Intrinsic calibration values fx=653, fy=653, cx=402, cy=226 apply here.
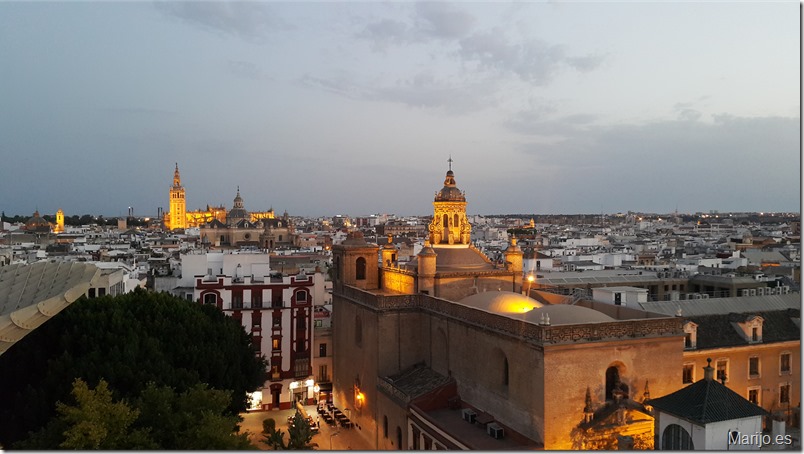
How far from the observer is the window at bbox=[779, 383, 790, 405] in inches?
1048

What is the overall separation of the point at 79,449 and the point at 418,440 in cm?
1215

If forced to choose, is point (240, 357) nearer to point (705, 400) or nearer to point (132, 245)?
point (705, 400)

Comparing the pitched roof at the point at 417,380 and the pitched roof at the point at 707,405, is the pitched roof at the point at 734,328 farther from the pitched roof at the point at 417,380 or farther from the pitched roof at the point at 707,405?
the pitched roof at the point at 417,380

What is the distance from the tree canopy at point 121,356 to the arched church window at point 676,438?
40.6 feet

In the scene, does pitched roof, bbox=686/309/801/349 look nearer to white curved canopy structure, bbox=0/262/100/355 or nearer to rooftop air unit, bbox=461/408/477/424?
rooftop air unit, bbox=461/408/477/424

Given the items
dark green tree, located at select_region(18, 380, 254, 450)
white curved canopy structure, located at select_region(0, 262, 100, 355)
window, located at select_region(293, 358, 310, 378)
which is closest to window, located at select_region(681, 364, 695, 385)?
dark green tree, located at select_region(18, 380, 254, 450)

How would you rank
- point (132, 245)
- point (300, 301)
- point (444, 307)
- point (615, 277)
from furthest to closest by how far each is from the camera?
1. point (132, 245)
2. point (615, 277)
3. point (300, 301)
4. point (444, 307)

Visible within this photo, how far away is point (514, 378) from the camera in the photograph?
21359 millimetres

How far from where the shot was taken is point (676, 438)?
16.8 metres

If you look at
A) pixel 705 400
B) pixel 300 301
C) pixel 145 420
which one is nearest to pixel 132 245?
pixel 300 301

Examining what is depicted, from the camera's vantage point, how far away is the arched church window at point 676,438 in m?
16.5

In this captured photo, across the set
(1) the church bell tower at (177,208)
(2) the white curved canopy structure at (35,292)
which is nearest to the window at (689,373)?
(2) the white curved canopy structure at (35,292)

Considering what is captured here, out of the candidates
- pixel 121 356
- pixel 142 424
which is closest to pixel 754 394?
pixel 142 424

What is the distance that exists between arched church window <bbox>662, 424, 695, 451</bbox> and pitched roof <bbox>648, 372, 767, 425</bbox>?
45 cm
